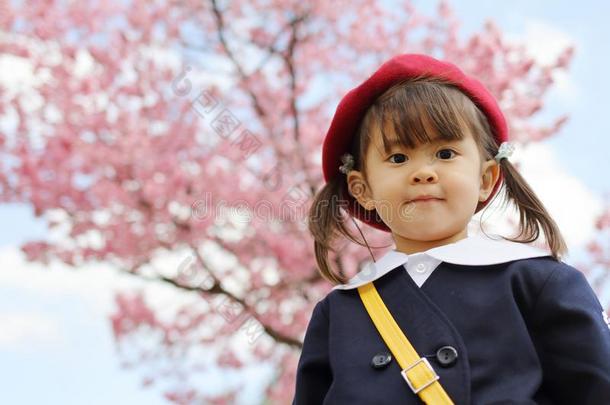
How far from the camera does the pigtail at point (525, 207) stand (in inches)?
69.9

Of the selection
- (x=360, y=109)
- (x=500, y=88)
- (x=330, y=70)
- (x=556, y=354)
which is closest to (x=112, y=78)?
(x=330, y=70)

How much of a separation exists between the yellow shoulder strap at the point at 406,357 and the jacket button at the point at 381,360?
2 cm

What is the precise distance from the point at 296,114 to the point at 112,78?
1.63 m

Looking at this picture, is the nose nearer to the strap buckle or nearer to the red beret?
the red beret

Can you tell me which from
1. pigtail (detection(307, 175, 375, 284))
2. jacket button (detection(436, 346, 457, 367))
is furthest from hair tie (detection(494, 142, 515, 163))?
jacket button (detection(436, 346, 457, 367))

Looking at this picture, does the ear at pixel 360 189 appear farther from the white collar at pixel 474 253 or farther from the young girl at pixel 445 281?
the white collar at pixel 474 253

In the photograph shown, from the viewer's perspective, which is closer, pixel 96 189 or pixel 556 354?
pixel 556 354

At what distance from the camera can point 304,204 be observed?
14.6ft

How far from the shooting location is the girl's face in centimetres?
158

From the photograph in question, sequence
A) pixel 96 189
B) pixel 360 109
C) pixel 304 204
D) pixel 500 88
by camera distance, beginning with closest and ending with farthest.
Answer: pixel 360 109 < pixel 304 204 < pixel 96 189 < pixel 500 88

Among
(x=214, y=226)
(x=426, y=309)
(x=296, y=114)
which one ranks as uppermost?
(x=296, y=114)

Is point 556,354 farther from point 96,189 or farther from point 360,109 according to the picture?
point 96,189

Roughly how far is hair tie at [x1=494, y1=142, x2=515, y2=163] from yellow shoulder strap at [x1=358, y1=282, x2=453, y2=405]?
1.49ft

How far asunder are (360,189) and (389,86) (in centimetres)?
27
